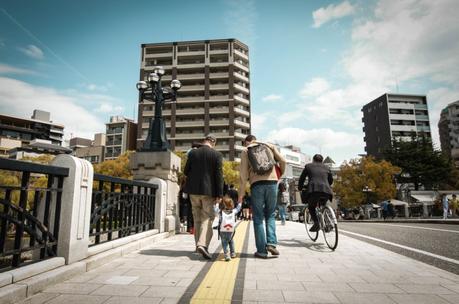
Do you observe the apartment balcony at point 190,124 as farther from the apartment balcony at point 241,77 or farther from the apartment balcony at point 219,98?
the apartment balcony at point 241,77

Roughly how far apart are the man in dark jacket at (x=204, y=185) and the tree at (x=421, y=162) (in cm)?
4596

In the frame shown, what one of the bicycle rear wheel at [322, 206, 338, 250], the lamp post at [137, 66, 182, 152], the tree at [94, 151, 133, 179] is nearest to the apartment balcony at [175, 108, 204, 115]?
the tree at [94, 151, 133, 179]

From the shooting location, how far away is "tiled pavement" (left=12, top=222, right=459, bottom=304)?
8.46 feet

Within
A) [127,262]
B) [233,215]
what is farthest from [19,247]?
[233,215]

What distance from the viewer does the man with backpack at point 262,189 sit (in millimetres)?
4496

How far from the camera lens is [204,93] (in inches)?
2339

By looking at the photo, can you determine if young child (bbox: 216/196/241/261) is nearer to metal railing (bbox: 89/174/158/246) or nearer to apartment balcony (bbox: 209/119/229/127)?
metal railing (bbox: 89/174/158/246)

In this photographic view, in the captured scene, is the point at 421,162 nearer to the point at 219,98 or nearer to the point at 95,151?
the point at 219,98

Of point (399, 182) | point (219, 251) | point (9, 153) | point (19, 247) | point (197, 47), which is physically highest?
point (197, 47)

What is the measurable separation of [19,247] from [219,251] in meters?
3.08

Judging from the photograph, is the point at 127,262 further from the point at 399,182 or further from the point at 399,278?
the point at 399,182

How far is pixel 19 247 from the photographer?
2.73 m

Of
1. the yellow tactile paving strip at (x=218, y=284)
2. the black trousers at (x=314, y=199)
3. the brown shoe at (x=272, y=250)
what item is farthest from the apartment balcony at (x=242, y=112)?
the yellow tactile paving strip at (x=218, y=284)

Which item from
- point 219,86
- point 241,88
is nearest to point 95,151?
point 219,86
